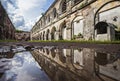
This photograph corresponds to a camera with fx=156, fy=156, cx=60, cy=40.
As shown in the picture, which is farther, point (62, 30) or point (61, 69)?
point (62, 30)

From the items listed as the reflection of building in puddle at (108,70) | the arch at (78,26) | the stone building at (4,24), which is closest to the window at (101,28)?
the arch at (78,26)

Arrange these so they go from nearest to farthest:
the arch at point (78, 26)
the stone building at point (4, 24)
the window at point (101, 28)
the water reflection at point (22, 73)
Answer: the water reflection at point (22, 73)
the window at point (101, 28)
the arch at point (78, 26)
the stone building at point (4, 24)

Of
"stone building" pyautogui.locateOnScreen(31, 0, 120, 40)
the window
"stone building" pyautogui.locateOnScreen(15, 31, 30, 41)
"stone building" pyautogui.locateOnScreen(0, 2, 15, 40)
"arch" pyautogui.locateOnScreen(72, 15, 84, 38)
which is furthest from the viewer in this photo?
"stone building" pyautogui.locateOnScreen(15, 31, 30, 41)

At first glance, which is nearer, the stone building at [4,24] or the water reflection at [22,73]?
the water reflection at [22,73]

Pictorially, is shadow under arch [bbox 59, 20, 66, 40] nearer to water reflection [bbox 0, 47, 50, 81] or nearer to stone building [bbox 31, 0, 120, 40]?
stone building [bbox 31, 0, 120, 40]

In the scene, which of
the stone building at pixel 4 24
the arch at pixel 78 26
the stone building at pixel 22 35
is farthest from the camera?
the stone building at pixel 22 35

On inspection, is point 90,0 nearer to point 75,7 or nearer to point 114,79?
point 75,7

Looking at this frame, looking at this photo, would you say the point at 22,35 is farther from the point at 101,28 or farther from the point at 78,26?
the point at 101,28

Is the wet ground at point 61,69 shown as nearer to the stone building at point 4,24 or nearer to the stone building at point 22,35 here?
the stone building at point 4,24

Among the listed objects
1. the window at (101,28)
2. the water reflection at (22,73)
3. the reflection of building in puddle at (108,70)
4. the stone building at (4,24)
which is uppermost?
the stone building at (4,24)

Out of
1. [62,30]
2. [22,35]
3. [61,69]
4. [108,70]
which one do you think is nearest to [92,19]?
[62,30]

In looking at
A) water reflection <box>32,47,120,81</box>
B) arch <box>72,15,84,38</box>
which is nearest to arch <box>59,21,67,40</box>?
arch <box>72,15,84,38</box>

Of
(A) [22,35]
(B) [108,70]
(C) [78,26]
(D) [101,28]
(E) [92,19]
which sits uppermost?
(E) [92,19]

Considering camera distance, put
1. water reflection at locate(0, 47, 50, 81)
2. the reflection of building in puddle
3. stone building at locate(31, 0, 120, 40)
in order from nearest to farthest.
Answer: water reflection at locate(0, 47, 50, 81), the reflection of building in puddle, stone building at locate(31, 0, 120, 40)
